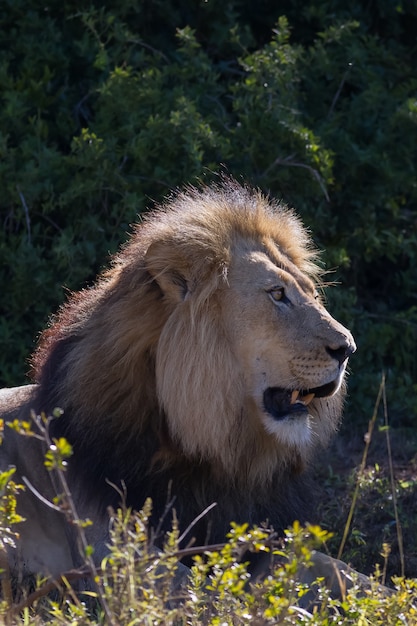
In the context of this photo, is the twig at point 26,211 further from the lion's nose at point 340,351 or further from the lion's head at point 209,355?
the lion's nose at point 340,351

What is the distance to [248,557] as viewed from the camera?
161 inches

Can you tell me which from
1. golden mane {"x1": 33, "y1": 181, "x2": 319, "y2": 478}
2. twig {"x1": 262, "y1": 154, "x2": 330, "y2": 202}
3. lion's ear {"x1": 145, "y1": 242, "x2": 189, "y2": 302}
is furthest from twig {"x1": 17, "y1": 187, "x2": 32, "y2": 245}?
lion's ear {"x1": 145, "y1": 242, "x2": 189, "y2": 302}

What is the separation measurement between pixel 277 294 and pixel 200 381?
40cm

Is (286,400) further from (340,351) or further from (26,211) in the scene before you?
(26,211)

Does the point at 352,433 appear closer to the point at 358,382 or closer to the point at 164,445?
the point at 358,382

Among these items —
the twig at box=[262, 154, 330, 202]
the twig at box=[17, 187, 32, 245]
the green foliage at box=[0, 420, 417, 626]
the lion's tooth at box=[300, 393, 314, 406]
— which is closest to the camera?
the green foliage at box=[0, 420, 417, 626]

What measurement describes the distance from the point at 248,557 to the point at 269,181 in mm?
2598

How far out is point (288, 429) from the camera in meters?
3.93

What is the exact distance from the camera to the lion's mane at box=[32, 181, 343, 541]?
13.0ft

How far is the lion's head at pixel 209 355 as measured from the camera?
154 inches

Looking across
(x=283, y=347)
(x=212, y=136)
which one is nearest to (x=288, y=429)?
(x=283, y=347)

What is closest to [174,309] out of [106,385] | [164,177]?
[106,385]

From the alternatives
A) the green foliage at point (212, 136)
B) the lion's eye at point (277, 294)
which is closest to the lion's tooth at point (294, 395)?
the lion's eye at point (277, 294)

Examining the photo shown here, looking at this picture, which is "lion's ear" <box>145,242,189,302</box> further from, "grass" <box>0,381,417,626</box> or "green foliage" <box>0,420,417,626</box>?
"green foliage" <box>0,420,417,626</box>
